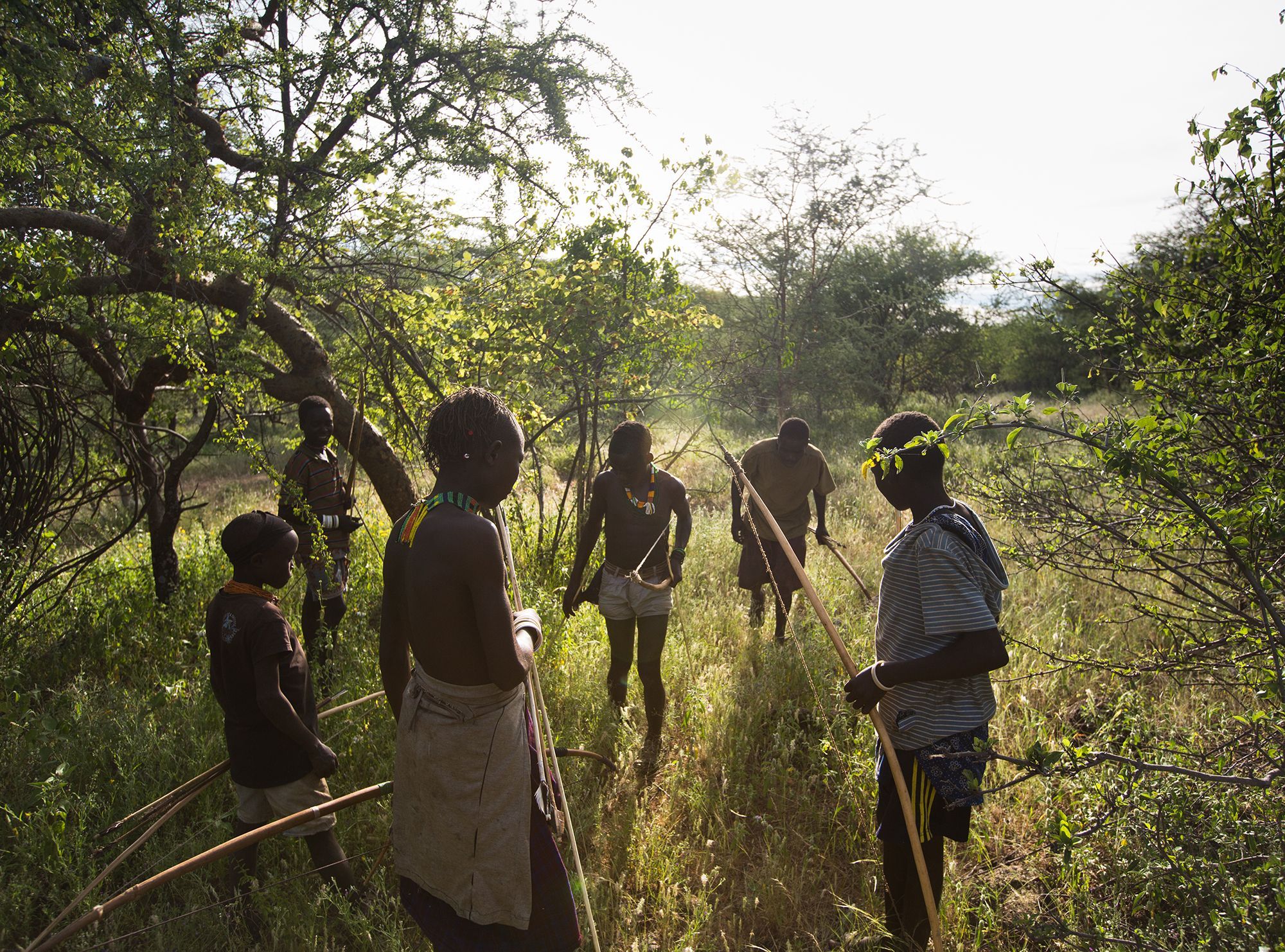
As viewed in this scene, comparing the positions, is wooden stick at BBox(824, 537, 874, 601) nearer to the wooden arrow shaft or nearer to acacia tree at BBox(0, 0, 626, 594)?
the wooden arrow shaft

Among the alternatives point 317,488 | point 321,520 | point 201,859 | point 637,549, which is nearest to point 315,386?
point 317,488

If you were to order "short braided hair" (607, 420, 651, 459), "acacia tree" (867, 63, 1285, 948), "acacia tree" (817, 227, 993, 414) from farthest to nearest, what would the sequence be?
1. "acacia tree" (817, 227, 993, 414)
2. "short braided hair" (607, 420, 651, 459)
3. "acacia tree" (867, 63, 1285, 948)

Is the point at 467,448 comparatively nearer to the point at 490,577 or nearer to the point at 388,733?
the point at 490,577

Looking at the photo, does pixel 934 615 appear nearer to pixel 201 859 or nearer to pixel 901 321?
pixel 201 859

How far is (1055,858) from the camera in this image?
3180mm

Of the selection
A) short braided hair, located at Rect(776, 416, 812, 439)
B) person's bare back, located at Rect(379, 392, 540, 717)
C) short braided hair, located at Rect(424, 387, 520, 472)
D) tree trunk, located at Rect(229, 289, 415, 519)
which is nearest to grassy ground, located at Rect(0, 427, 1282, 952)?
tree trunk, located at Rect(229, 289, 415, 519)

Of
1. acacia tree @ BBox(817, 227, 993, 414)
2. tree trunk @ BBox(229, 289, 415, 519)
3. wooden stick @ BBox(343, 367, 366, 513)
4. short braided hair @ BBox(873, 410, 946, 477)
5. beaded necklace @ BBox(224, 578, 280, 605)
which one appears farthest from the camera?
acacia tree @ BBox(817, 227, 993, 414)

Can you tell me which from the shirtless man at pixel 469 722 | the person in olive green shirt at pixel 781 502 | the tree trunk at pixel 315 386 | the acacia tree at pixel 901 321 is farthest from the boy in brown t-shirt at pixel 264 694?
the acacia tree at pixel 901 321

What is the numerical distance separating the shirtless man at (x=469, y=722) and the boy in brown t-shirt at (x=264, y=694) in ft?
2.60

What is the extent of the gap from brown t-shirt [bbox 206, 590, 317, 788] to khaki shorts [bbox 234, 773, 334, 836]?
0.05 meters

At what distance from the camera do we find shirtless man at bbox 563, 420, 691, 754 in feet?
→ 13.4

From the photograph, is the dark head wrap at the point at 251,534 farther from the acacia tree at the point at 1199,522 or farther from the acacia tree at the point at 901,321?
the acacia tree at the point at 901,321

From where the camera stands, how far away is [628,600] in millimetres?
4090

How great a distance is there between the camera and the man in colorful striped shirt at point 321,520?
4.94 metres
